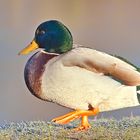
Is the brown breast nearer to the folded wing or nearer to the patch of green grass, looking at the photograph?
the folded wing

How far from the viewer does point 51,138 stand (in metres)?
2.28

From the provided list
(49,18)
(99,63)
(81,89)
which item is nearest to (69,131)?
(81,89)

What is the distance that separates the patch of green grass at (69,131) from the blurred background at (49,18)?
2.56 feet

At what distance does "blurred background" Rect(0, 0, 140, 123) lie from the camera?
12.5ft

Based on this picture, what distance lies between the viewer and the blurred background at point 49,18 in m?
3.82

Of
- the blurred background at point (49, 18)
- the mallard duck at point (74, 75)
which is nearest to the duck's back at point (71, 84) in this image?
the mallard duck at point (74, 75)

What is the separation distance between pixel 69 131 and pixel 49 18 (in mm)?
3097

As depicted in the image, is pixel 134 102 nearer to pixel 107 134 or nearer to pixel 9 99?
pixel 107 134

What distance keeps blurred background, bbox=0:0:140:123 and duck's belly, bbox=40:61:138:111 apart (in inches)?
39.3

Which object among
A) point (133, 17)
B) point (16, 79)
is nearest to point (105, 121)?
point (16, 79)

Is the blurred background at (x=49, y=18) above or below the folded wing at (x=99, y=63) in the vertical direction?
below

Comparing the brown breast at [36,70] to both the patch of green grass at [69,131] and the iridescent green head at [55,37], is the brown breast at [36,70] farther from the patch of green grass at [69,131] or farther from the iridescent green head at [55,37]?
the patch of green grass at [69,131]

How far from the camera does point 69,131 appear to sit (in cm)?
238

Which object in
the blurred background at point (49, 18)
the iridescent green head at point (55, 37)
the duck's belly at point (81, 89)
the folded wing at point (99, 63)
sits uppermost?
the iridescent green head at point (55, 37)
